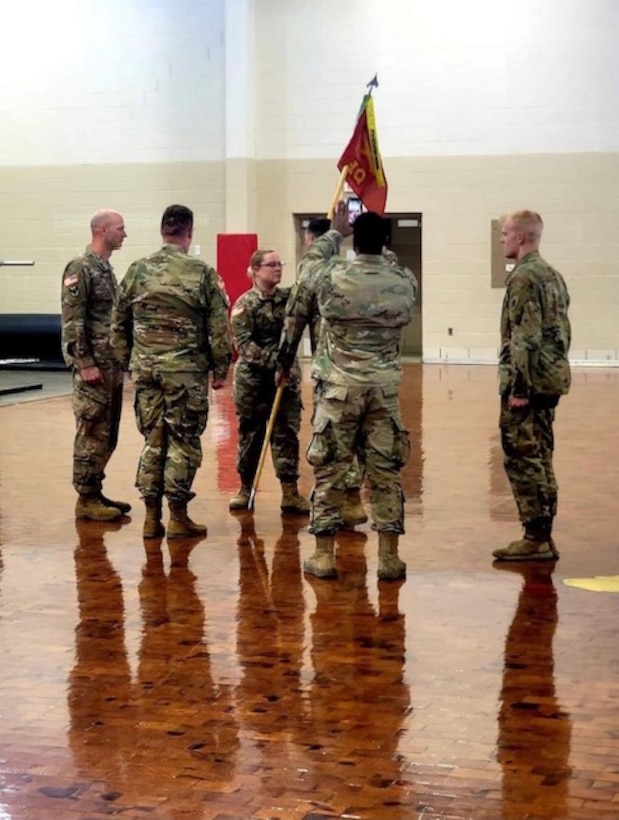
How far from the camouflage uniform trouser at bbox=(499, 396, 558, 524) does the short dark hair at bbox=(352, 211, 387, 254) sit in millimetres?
999

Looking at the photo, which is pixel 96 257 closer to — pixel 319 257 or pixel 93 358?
pixel 93 358

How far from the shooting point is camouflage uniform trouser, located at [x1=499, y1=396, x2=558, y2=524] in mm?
6086

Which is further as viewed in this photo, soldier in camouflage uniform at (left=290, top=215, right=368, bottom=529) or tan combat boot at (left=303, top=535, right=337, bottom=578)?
soldier in camouflage uniform at (left=290, top=215, right=368, bottom=529)

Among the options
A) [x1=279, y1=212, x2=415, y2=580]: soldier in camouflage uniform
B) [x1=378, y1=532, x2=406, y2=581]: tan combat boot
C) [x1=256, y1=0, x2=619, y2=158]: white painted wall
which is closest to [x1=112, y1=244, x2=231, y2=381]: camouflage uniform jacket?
[x1=279, y1=212, x2=415, y2=580]: soldier in camouflage uniform

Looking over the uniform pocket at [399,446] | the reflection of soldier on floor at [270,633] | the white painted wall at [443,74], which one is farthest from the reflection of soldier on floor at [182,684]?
the white painted wall at [443,74]

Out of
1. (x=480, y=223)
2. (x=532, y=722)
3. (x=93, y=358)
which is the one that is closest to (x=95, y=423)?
(x=93, y=358)

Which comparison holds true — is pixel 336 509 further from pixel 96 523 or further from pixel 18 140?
pixel 18 140

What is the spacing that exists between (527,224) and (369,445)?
1249 millimetres

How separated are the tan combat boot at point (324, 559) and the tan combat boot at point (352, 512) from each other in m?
1.08

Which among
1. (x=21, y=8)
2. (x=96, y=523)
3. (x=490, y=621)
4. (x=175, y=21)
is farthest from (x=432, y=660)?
(x=21, y=8)

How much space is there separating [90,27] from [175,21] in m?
1.35

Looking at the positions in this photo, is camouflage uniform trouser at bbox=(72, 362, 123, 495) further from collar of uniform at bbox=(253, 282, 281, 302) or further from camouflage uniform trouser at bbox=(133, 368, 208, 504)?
collar of uniform at bbox=(253, 282, 281, 302)

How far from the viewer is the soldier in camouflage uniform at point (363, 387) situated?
5668mm

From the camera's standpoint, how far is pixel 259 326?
23.6ft
